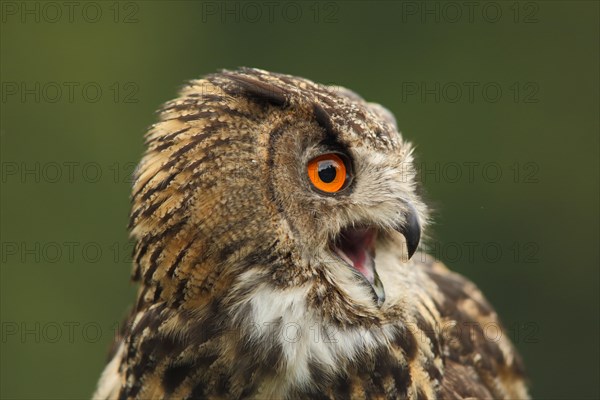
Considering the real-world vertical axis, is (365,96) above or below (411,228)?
above

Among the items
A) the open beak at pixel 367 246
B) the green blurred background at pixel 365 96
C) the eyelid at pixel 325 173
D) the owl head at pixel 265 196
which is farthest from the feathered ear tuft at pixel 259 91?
the green blurred background at pixel 365 96

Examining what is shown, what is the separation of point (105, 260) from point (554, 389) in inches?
149

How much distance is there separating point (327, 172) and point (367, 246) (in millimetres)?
335

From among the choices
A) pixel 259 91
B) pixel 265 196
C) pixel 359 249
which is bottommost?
pixel 359 249

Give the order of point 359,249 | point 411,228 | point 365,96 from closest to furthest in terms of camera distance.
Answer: point 411,228 → point 359,249 → point 365,96

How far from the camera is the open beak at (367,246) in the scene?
2.62m

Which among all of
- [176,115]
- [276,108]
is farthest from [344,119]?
[176,115]

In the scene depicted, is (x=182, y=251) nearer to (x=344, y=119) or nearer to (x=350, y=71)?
(x=344, y=119)

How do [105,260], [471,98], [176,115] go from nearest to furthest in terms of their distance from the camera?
1. [176,115]
2. [105,260]
3. [471,98]

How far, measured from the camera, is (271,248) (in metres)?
2.45

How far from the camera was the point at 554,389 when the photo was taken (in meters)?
7.27

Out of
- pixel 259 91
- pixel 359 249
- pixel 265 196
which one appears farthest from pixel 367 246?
pixel 259 91

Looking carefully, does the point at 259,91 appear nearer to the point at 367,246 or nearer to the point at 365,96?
the point at 367,246

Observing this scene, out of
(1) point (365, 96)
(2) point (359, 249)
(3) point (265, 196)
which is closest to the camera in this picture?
(3) point (265, 196)
